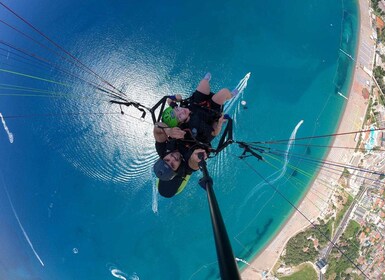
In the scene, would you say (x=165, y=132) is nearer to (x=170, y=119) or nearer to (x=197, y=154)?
(x=170, y=119)

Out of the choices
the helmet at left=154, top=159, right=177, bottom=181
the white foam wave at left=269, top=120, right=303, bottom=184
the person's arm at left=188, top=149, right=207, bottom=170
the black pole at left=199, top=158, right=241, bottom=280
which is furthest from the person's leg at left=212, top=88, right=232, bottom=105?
the white foam wave at left=269, top=120, right=303, bottom=184

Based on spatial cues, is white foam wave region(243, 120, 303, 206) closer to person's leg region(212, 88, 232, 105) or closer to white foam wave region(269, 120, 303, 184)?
white foam wave region(269, 120, 303, 184)

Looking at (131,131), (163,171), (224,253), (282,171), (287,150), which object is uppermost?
(287,150)

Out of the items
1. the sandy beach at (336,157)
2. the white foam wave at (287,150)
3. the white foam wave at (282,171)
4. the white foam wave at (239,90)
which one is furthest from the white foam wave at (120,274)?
the white foam wave at (239,90)

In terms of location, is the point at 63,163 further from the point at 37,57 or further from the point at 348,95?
the point at 348,95

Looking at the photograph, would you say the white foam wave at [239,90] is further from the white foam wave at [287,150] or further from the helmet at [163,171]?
the helmet at [163,171]

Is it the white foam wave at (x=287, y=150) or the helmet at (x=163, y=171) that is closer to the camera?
the helmet at (x=163, y=171)

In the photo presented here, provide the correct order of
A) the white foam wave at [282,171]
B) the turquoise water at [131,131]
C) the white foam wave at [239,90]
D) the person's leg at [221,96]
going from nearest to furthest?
1. the person's leg at [221,96]
2. the turquoise water at [131,131]
3. the white foam wave at [239,90]
4. the white foam wave at [282,171]

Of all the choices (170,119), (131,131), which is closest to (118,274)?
(131,131)
